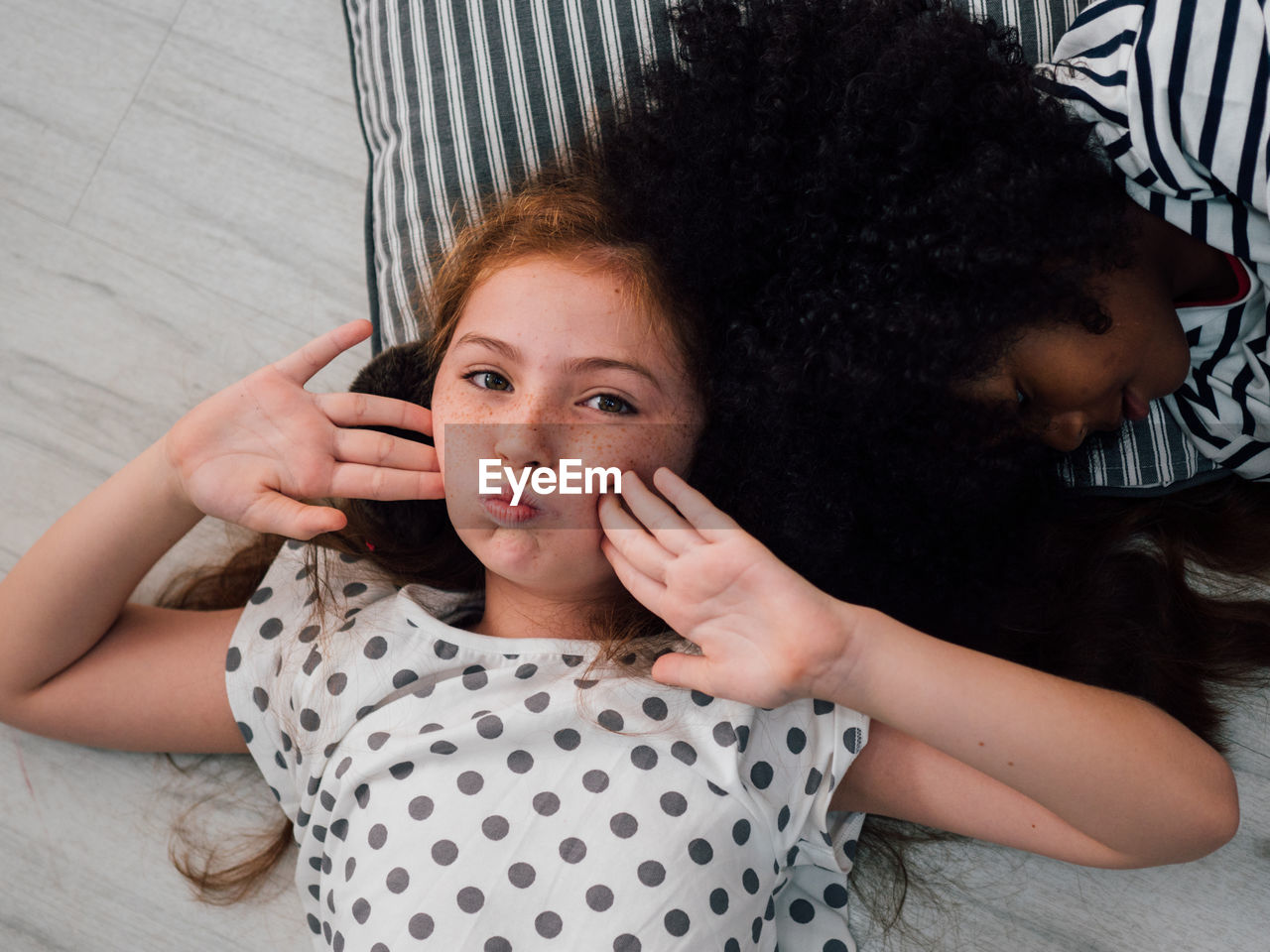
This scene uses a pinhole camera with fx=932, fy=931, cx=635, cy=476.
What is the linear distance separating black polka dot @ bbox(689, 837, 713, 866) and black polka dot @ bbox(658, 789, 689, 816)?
0.03 meters

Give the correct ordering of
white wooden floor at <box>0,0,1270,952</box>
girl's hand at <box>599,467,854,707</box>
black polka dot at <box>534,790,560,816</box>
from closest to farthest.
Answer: girl's hand at <box>599,467,854,707</box>, black polka dot at <box>534,790,560,816</box>, white wooden floor at <box>0,0,1270,952</box>

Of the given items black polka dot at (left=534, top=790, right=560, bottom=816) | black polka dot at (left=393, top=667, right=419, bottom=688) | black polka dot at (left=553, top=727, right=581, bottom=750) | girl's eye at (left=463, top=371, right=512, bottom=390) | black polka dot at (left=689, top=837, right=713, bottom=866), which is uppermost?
girl's eye at (left=463, top=371, right=512, bottom=390)

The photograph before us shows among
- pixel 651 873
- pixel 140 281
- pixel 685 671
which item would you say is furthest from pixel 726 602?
pixel 140 281

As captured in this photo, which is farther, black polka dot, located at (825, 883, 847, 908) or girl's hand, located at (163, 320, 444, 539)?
black polka dot, located at (825, 883, 847, 908)

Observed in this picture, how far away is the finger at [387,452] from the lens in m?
1.09

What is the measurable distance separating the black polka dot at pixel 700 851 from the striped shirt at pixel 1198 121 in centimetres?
86

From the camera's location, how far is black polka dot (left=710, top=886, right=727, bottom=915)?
3.31 feet

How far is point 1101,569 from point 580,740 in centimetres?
76

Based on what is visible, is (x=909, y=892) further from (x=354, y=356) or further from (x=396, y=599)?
(x=354, y=356)

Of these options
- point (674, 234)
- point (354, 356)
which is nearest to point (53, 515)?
point (354, 356)

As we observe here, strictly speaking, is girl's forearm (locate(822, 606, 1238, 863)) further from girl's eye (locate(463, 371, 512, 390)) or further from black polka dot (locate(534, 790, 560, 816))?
girl's eye (locate(463, 371, 512, 390))

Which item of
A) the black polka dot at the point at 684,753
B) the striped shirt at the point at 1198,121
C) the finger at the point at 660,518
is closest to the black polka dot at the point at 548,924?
the black polka dot at the point at 684,753

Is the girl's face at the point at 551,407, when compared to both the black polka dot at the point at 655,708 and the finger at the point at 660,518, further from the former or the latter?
the black polka dot at the point at 655,708

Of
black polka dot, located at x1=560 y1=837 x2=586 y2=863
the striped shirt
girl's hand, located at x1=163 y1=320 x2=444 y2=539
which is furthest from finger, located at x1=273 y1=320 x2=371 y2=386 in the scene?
the striped shirt
